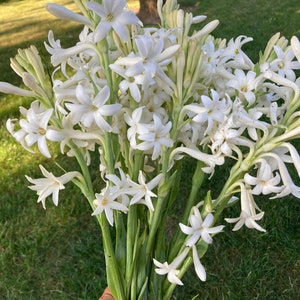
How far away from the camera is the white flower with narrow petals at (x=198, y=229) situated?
0.66 metres

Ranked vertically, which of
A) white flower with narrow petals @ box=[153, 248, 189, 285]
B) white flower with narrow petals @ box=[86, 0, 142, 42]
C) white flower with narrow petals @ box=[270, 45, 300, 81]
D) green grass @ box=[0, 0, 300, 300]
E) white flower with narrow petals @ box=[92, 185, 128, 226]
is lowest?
green grass @ box=[0, 0, 300, 300]

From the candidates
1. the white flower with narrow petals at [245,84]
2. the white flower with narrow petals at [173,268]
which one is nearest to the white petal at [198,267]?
the white flower with narrow petals at [173,268]

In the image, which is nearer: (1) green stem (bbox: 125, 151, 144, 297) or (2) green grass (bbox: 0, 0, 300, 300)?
(1) green stem (bbox: 125, 151, 144, 297)

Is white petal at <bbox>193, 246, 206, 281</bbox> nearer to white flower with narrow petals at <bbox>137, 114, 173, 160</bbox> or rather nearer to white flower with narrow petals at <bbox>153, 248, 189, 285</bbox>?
white flower with narrow petals at <bbox>153, 248, 189, 285</bbox>

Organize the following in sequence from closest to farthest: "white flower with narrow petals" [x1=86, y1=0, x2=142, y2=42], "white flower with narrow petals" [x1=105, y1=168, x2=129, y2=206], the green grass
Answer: "white flower with narrow petals" [x1=86, y1=0, x2=142, y2=42], "white flower with narrow petals" [x1=105, y1=168, x2=129, y2=206], the green grass

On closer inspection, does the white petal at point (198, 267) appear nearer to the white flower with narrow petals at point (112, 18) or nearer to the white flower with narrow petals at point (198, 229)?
the white flower with narrow petals at point (198, 229)

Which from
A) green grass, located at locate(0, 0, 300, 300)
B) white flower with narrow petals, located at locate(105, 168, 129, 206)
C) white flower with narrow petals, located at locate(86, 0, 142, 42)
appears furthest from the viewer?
green grass, located at locate(0, 0, 300, 300)

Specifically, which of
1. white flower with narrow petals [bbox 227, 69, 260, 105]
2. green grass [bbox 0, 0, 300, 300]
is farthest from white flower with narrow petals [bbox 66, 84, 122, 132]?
green grass [bbox 0, 0, 300, 300]

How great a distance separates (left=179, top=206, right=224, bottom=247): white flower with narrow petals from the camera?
66cm

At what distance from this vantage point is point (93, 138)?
0.65 m

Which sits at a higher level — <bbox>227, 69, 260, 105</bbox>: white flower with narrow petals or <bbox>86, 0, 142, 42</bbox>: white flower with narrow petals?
<bbox>86, 0, 142, 42</bbox>: white flower with narrow petals

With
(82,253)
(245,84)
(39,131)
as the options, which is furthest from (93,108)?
(82,253)

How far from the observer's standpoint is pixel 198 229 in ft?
2.21

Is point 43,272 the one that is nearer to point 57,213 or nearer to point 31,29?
point 57,213
